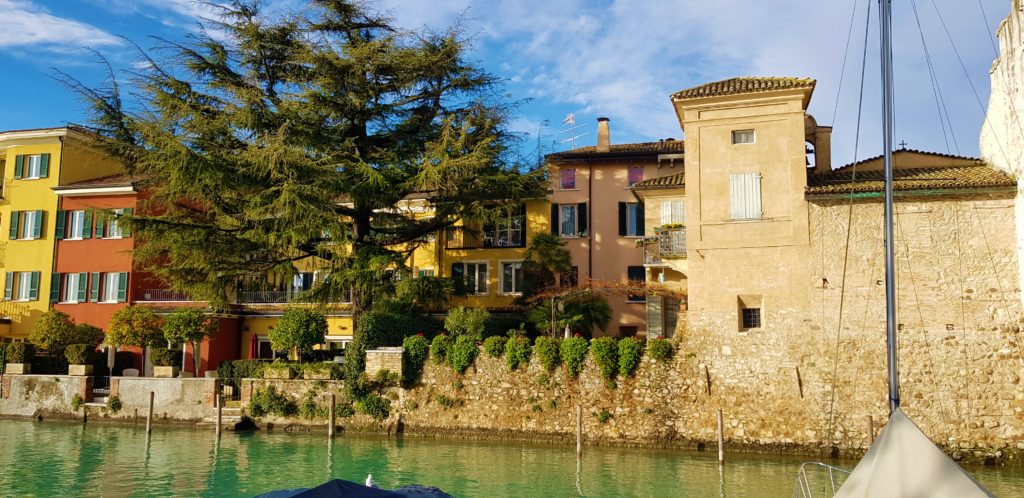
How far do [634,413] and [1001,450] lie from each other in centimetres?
995

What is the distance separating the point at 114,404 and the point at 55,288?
1220 cm

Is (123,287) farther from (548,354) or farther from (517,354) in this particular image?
(548,354)

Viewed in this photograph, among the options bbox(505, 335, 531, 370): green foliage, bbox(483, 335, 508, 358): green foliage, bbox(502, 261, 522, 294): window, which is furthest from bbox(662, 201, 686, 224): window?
bbox(502, 261, 522, 294): window

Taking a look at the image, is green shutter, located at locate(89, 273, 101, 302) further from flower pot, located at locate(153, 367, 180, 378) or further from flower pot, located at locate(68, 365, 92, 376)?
flower pot, located at locate(153, 367, 180, 378)

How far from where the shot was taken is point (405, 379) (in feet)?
88.6

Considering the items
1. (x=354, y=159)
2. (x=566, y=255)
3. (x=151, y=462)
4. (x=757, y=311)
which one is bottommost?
(x=151, y=462)

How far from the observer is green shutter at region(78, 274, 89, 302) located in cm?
3869

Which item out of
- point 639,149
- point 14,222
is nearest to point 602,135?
point 639,149

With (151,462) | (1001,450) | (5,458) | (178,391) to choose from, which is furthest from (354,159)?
(1001,450)

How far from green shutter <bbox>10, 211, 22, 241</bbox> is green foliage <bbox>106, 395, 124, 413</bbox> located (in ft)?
51.3

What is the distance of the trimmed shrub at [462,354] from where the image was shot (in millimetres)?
26375

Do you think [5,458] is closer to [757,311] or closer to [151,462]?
[151,462]

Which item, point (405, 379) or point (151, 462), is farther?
point (405, 379)

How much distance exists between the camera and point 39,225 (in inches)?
1572
